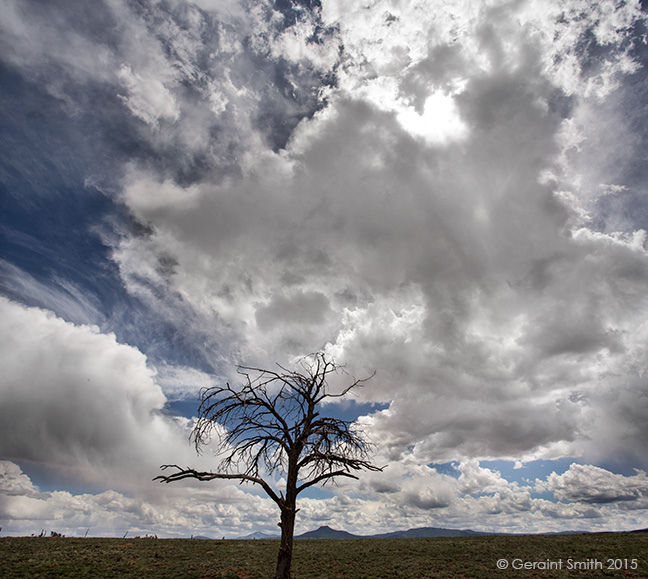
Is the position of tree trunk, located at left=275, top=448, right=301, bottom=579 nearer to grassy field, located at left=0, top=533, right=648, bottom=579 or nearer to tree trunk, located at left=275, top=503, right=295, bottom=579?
tree trunk, located at left=275, top=503, right=295, bottom=579

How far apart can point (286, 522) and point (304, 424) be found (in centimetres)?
255

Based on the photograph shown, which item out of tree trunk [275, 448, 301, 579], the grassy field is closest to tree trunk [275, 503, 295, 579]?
tree trunk [275, 448, 301, 579]

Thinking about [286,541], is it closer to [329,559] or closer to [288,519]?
[288,519]

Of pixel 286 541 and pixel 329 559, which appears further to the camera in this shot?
pixel 329 559

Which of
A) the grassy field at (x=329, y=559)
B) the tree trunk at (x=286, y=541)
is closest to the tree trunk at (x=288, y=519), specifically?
the tree trunk at (x=286, y=541)

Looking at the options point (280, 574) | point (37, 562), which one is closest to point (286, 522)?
point (280, 574)

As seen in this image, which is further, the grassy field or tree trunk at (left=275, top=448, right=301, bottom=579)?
the grassy field

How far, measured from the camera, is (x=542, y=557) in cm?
2809

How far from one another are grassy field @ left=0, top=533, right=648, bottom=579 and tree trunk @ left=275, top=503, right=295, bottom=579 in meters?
18.1

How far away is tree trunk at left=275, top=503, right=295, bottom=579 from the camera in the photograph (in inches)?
335

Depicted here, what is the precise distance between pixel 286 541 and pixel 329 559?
2588 cm

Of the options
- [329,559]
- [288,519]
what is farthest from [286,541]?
[329,559]

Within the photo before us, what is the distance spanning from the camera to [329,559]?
2892 centimetres

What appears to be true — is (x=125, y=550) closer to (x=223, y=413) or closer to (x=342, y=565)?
(x=342, y=565)
